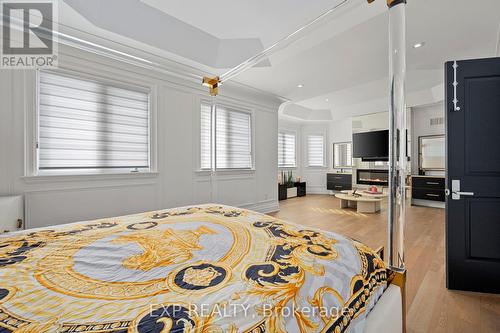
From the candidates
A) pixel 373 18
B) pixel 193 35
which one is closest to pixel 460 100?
pixel 373 18

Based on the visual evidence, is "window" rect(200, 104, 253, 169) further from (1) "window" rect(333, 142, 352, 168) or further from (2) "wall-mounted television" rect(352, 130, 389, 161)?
(1) "window" rect(333, 142, 352, 168)

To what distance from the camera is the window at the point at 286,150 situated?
7.84m

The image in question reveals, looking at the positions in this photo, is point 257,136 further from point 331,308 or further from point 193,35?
point 331,308

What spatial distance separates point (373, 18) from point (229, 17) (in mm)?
1592

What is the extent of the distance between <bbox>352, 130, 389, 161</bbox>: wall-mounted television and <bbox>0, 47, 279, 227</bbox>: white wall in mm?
3522

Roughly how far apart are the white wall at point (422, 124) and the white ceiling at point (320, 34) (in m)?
2.63

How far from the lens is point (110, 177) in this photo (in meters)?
3.04

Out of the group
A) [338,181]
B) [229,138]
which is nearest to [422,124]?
[338,181]

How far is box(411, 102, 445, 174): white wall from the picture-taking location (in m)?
5.88

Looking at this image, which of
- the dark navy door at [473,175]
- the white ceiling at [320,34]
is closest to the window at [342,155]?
the white ceiling at [320,34]

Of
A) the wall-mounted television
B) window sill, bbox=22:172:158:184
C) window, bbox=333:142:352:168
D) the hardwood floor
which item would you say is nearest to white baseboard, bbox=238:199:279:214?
the hardwood floor

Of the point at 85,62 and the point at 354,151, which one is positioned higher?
the point at 85,62

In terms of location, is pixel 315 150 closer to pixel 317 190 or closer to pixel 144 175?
pixel 317 190

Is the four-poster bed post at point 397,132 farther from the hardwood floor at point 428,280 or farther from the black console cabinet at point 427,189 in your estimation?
the black console cabinet at point 427,189
